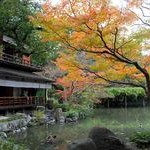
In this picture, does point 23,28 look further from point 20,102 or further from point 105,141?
point 105,141

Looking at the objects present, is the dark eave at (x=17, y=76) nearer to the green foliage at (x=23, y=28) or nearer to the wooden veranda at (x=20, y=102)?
the wooden veranda at (x=20, y=102)

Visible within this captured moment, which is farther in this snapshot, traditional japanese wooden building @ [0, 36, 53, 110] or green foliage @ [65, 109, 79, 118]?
green foliage @ [65, 109, 79, 118]

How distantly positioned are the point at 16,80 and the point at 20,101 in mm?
1808

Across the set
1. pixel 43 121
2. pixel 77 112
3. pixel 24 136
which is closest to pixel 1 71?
pixel 43 121

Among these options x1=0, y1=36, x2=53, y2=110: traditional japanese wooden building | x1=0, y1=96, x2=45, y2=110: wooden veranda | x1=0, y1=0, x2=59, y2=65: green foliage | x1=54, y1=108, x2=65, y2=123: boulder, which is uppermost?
x1=0, y1=0, x2=59, y2=65: green foliage

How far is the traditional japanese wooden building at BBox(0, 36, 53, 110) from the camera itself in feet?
96.2

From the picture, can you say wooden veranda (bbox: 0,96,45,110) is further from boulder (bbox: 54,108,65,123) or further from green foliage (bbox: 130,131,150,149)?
green foliage (bbox: 130,131,150,149)

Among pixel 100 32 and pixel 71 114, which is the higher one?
pixel 100 32

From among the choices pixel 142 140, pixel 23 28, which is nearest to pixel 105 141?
pixel 142 140

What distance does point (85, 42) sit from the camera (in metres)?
15.1

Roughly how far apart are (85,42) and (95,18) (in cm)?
152

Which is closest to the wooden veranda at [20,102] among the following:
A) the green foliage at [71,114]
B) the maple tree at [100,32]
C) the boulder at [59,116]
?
the boulder at [59,116]

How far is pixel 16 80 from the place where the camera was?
31.7 metres

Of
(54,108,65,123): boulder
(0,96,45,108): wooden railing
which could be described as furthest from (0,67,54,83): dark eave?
(54,108,65,123): boulder
